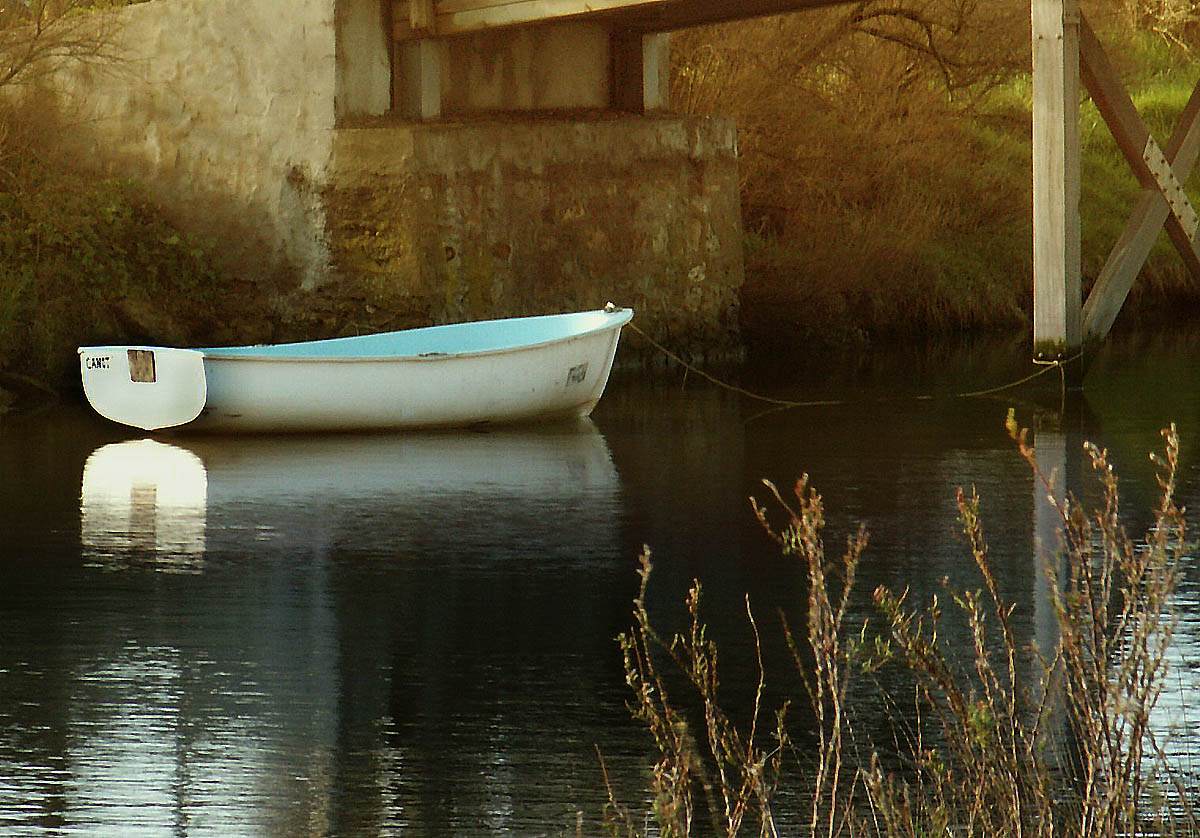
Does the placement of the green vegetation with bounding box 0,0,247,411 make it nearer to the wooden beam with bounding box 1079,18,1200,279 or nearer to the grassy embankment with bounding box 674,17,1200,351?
the grassy embankment with bounding box 674,17,1200,351

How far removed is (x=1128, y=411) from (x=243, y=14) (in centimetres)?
772

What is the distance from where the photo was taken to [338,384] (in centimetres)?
1407

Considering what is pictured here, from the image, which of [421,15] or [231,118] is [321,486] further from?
[231,118]

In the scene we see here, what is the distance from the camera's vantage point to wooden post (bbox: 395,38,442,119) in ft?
57.2

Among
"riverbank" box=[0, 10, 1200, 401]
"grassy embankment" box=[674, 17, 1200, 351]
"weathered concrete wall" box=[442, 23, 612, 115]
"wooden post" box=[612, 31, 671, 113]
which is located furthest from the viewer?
"grassy embankment" box=[674, 17, 1200, 351]

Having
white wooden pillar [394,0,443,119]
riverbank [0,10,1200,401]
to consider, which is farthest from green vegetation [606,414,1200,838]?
white wooden pillar [394,0,443,119]

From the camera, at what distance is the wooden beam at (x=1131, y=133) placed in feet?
51.3

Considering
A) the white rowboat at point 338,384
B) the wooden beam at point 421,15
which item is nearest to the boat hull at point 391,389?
the white rowboat at point 338,384

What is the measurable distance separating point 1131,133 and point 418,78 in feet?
18.4

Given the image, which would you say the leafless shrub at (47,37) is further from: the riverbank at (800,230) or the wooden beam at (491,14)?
the wooden beam at (491,14)

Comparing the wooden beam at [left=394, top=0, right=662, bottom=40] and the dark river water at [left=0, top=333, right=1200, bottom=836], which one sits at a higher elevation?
the wooden beam at [left=394, top=0, right=662, bottom=40]

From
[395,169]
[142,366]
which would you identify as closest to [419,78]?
[395,169]

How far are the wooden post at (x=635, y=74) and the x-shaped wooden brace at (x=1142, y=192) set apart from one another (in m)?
4.62

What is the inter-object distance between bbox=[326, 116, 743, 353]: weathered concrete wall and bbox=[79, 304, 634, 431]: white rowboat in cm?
269
